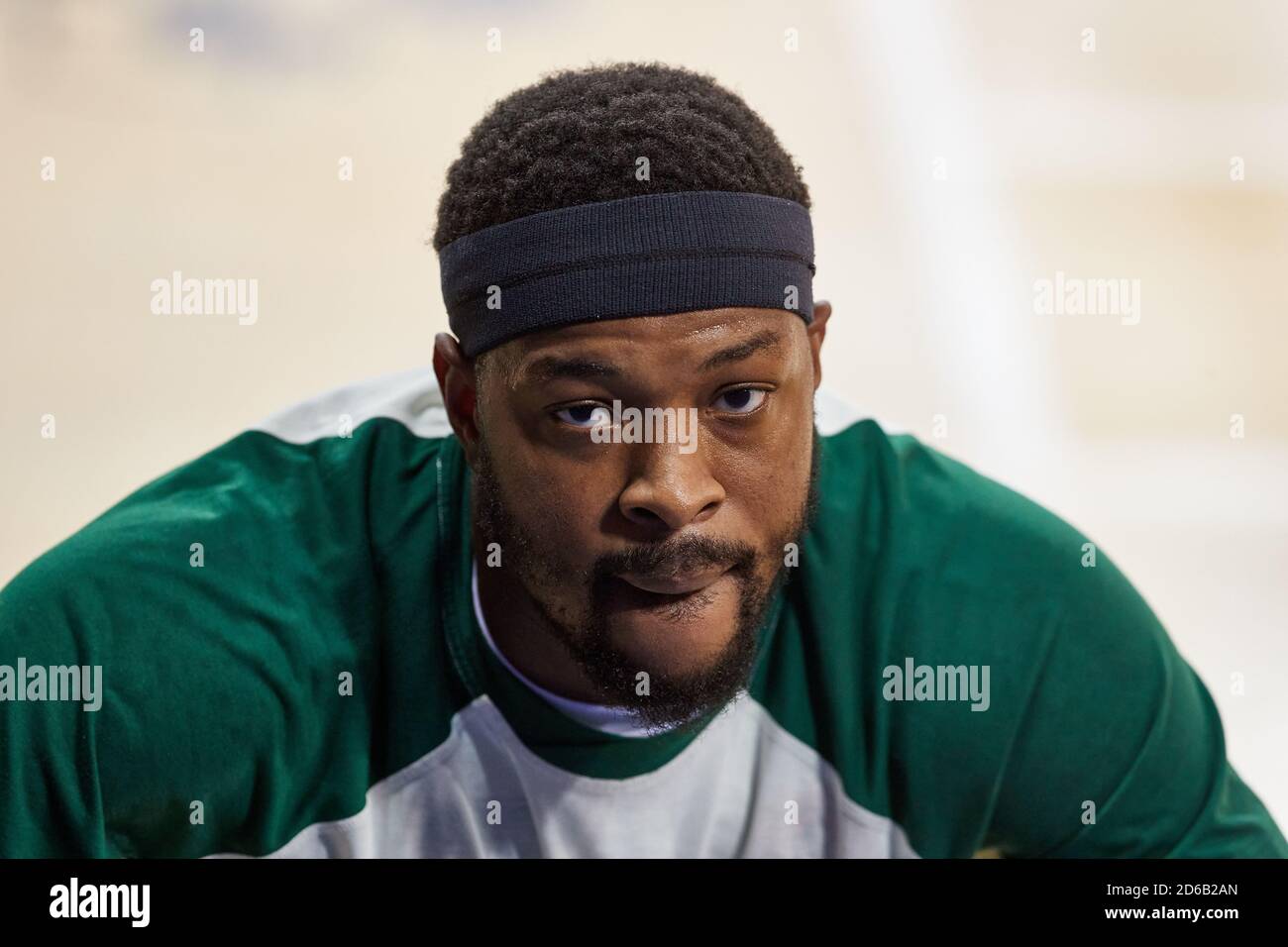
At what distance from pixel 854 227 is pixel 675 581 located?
602 mm

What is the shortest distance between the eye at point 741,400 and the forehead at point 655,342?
38 mm

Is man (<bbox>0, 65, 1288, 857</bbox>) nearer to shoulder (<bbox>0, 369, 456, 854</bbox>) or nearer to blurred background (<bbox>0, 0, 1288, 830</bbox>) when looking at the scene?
shoulder (<bbox>0, 369, 456, 854</bbox>)

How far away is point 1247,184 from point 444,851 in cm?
123

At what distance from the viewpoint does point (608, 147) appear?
1.20 metres

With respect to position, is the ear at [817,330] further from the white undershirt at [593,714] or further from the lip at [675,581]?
the white undershirt at [593,714]

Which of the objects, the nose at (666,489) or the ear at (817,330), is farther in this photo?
the ear at (817,330)

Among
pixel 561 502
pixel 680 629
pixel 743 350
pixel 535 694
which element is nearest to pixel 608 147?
pixel 743 350

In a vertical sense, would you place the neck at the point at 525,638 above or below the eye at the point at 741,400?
below

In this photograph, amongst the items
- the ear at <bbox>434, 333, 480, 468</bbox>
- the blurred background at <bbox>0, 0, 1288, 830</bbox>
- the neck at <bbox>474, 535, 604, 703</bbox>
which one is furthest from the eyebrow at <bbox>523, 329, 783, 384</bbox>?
the blurred background at <bbox>0, 0, 1288, 830</bbox>

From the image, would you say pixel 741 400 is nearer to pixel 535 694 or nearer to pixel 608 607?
pixel 608 607

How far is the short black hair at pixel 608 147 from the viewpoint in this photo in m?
1.20

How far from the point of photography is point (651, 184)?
3.92 feet

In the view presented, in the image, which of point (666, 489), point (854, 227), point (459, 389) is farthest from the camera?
point (854, 227)

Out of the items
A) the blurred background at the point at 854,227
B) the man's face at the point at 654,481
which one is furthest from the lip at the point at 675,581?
the blurred background at the point at 854,227
